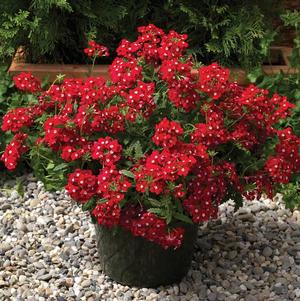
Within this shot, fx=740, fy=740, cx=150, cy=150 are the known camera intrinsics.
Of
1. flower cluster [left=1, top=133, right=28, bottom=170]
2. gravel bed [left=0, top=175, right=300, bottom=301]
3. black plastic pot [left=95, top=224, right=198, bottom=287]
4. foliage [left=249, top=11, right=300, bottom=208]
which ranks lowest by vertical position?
gravel bed [left=0, top=175, right=300, bottom=301]

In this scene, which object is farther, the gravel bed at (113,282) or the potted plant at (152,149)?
the gravel bed at (113,282)

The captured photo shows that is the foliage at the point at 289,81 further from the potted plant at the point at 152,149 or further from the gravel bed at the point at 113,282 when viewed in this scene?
the potted plant at the point at 152,149

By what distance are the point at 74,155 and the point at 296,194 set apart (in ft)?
5.33

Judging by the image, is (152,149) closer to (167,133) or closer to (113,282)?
(167,133)

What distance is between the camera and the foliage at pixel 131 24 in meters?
4.53

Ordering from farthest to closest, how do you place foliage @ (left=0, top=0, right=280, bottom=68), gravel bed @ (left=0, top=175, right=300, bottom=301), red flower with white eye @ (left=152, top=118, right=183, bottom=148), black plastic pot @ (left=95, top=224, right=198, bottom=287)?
foliage @ (left=0, top=0, right=280, bottom=68) < gravel bed @ (left=0, top=175, right=300, bottom=301) < black plastic pot @ (left=95, top=224, right=198, bottom=287) < red flower with white eye @ (left=152, top=118, right=183, bottom=148)

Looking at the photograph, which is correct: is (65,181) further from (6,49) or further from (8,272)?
(6,49)

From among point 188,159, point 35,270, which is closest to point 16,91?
point 35,270

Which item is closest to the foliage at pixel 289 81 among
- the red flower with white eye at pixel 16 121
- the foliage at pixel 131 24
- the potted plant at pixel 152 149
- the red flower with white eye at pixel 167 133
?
the foliage at pixel 131 24

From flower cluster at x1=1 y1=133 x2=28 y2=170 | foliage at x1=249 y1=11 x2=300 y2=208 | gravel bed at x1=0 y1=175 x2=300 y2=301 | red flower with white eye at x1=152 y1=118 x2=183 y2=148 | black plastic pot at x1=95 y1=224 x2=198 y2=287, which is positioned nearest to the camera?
red flower with white eye at x1=152 y1=118 x2=183 y2=148

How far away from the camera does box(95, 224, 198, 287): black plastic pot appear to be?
10.9ft

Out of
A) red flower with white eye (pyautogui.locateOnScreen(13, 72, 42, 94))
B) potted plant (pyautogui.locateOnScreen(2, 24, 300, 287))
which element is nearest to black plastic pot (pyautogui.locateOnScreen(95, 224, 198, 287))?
potted plant (pyautogui.locateOnScreen(2, 24, 300, 287))

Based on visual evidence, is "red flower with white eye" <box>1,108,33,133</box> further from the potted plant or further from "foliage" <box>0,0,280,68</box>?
Result: "foliage" <box>0,0,280,68</box>

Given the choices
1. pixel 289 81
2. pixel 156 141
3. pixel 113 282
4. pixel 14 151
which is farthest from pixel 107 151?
pixel 289 81
